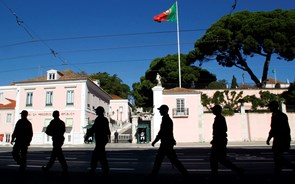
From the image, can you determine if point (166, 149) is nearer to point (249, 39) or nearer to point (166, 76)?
point (249, 39)

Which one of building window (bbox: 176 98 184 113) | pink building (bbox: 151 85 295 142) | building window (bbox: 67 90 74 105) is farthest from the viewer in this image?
building window (bbox: 67 90 74 105)

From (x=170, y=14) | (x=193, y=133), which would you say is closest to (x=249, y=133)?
(x=193, y=133)

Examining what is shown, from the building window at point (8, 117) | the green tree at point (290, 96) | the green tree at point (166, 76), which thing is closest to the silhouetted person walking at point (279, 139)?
the green tree at point (290, 96)

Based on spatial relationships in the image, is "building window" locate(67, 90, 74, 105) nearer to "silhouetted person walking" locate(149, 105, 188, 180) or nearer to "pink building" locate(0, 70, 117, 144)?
"pink building" locate(0, 70, 117, 144)

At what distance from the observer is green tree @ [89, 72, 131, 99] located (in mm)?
75250

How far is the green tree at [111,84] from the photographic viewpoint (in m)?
75.2

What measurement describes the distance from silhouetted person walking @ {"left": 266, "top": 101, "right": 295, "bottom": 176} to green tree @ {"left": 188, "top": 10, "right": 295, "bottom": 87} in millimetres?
Result: 36915

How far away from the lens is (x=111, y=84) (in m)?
77.1

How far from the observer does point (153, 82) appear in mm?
52281

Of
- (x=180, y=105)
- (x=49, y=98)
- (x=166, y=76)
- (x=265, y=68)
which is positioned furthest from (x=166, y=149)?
(x=166, y=76)

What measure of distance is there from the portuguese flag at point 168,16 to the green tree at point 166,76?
1302cm

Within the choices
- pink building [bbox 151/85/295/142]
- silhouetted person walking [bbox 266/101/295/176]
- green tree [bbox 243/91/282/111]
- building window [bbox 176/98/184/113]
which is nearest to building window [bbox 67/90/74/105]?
pink building [bbox 151/85/295/142]

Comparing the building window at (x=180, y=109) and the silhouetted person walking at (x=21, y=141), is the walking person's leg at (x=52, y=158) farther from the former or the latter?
the building window at (x=180, y=109)

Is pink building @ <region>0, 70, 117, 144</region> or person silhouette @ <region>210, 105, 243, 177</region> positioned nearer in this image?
person silhouette @ <region>210, 105, 243, 177</region>
